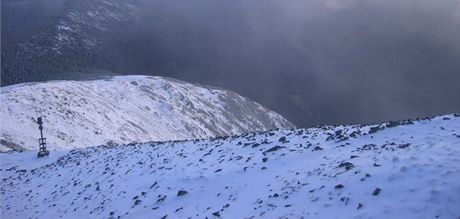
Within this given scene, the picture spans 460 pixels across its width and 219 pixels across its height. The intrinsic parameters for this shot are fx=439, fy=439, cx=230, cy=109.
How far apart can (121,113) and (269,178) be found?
44.4 meters

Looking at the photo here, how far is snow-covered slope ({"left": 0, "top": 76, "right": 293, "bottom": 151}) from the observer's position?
131 feet

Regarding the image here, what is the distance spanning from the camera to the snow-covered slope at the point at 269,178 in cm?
1145

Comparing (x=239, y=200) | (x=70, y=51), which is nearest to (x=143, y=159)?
(x=239, y=200)

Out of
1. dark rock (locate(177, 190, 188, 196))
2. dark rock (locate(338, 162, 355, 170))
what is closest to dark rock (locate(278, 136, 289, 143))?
dark rock (locate(338, 162, 355, 170))

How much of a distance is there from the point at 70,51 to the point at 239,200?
369 feet

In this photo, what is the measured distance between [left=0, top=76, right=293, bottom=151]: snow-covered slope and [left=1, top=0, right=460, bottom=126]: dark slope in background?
30.6 m

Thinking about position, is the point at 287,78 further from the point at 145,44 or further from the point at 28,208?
the point at 28,208

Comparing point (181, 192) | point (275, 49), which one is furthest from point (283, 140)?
point (275, 49)

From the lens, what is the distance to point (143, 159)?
20.4 m

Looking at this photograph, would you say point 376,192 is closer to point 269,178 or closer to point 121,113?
point 269,178

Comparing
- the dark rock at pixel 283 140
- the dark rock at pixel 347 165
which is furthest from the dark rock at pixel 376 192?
the dark rock at pixel 283 140

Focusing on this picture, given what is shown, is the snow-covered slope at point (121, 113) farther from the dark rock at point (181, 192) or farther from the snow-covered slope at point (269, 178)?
the dark rock at point (181, 192)

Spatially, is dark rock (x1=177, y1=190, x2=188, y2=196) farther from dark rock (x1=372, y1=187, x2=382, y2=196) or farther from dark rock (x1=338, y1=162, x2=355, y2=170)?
dark rock (x1=372, y1=187, x2=382, y2=196)

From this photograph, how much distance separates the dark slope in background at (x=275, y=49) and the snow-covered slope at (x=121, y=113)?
30.6 metres
